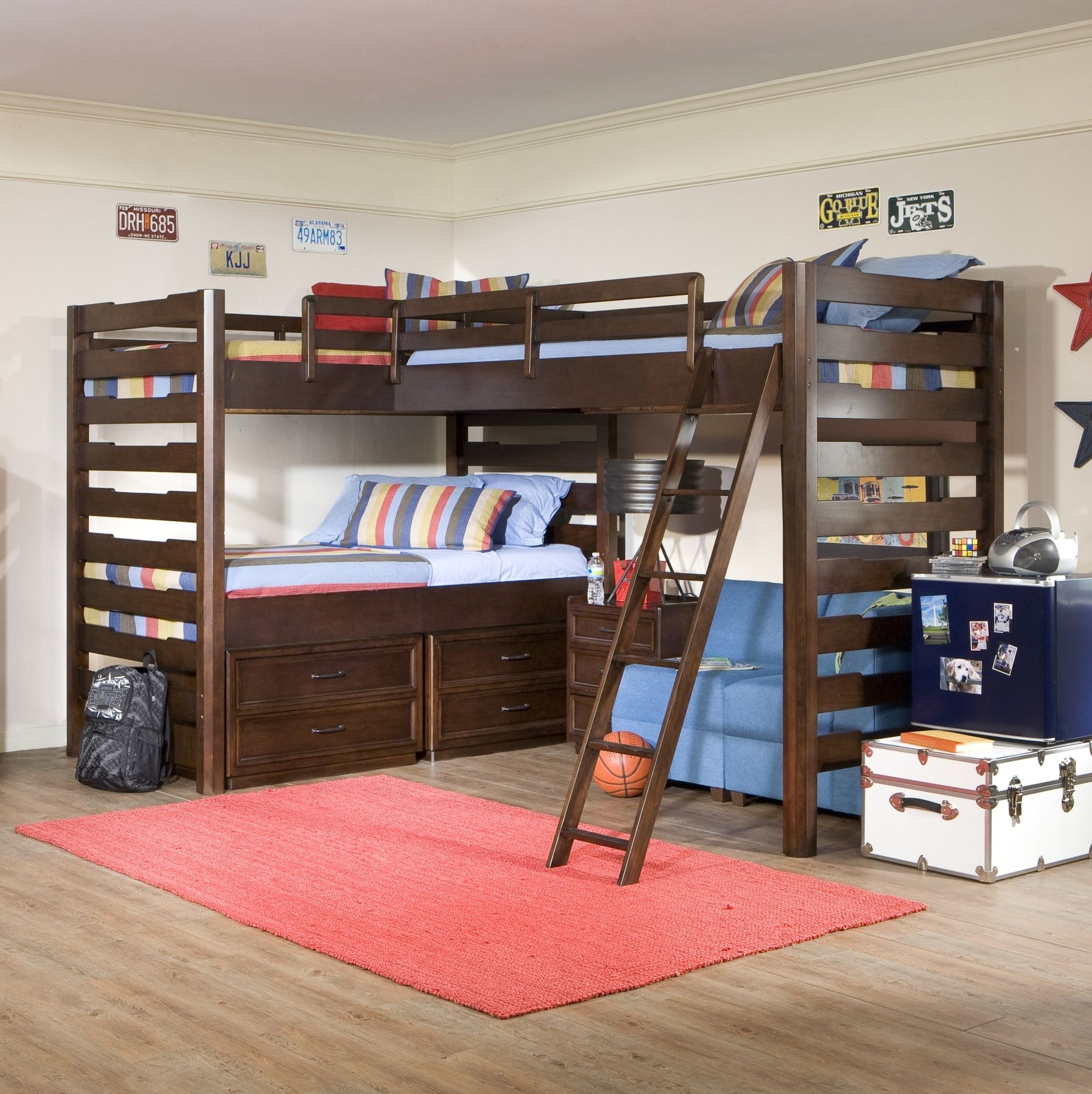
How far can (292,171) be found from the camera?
257 inches

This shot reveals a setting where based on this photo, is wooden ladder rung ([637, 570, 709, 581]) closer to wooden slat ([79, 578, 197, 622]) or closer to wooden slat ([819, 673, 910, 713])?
wooden slat ([819, 673, 910, 713])

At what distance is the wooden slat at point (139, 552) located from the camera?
516 centimetres

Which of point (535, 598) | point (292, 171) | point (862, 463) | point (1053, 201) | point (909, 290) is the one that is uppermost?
point (292, 171)

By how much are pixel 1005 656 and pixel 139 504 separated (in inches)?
120

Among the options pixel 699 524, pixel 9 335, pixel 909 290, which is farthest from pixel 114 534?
pixel 909 290

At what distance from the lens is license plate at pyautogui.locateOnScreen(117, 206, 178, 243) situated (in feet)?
20.0

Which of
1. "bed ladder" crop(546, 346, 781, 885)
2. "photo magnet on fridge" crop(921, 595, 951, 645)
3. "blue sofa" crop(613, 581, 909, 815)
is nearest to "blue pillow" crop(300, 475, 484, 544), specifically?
"blue sofa" crop(613, 581, 909, 815)

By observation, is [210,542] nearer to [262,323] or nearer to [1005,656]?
[262,323]

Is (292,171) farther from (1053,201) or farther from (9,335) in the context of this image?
(1053,201)

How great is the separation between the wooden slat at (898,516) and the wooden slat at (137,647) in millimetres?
2184

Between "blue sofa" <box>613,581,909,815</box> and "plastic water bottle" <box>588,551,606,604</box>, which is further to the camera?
"plastic water bottle" <box>588,551,606,604</box>

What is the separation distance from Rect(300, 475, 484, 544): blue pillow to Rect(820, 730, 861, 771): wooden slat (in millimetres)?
2278

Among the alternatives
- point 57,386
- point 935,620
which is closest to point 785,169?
point 935,620

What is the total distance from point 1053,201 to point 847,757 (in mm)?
1956
